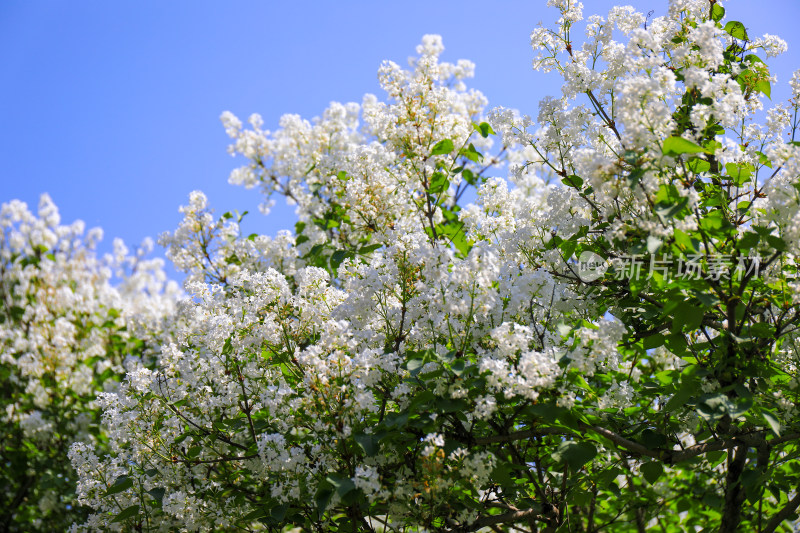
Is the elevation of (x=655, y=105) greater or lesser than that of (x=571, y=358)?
greater

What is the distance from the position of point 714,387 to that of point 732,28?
94.9 inches

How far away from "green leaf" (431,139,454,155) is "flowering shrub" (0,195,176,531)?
5.75 m

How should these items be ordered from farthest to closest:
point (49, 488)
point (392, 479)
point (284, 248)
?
point (49, 488)
point (284, 248)
point (392, 479)

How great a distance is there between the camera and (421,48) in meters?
4.72

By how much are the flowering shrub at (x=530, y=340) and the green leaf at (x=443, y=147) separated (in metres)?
0.01

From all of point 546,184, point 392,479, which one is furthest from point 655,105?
point 546,184

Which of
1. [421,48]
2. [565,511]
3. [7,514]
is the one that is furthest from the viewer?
[7,514]

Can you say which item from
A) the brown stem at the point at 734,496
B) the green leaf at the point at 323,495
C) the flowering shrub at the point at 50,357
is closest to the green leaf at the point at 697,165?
the brown stem at the point at 734,496

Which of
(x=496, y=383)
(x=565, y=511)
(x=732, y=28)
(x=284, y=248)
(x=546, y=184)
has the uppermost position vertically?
(x=546, y=184)

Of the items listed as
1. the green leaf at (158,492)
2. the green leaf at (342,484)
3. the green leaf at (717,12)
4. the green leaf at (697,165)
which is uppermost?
the green leaf at (717,12)

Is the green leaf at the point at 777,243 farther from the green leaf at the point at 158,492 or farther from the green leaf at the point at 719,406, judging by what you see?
the green leaf at the point at 158,492

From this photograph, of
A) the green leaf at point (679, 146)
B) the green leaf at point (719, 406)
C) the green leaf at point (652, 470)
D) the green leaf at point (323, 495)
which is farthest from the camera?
the green leaf at point (652, 470)

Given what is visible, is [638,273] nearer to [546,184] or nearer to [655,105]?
[655,105]

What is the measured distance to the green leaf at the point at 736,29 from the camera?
4008 mm
